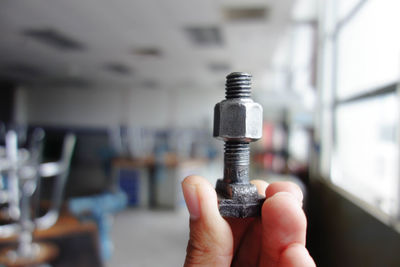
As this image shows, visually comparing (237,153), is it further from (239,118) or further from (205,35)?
(205,35)

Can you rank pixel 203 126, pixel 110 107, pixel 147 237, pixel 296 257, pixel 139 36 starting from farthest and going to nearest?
pixel 110 107, pixel 203 126, pixel 139 36, pixel 147 237, pixel 296 257

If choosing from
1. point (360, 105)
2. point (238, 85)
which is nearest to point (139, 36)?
point (360, 105)

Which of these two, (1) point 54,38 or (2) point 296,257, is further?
(1) point 54,38

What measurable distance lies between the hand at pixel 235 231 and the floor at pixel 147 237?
1987 millimetres

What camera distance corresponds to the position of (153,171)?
14.2 feet

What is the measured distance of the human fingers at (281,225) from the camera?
0.24 m

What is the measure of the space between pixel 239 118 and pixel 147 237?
125 inches

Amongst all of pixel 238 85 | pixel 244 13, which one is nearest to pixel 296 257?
pixel 238 85

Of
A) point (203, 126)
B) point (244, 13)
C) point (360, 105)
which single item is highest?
point (244, 13)

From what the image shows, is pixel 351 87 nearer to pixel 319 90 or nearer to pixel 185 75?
pixel 319 90

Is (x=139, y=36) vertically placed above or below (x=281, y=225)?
above

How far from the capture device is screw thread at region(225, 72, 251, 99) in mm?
265

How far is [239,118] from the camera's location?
0.84 feet

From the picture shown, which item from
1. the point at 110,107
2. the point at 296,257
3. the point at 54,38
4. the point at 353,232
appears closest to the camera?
the point at 296,257
